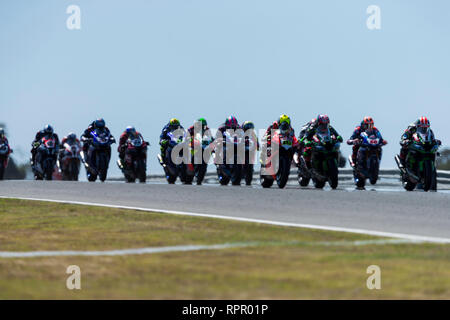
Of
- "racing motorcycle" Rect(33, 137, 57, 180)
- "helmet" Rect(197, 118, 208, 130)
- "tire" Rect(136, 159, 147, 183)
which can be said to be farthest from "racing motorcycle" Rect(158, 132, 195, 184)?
"racing motorcycle" Rect(33, 137, 57, 180)

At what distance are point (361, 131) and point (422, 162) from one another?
2.37 m

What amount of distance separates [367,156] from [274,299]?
1791 cm

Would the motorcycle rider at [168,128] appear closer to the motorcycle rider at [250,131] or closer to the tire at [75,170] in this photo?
the motorcycle rider at [250,131]

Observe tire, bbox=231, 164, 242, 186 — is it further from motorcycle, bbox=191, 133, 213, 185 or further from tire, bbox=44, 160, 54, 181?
tire, bbox=44, 160, 54, 181

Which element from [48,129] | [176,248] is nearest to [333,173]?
[48,129]

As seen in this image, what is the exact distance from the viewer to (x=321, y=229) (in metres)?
11.9

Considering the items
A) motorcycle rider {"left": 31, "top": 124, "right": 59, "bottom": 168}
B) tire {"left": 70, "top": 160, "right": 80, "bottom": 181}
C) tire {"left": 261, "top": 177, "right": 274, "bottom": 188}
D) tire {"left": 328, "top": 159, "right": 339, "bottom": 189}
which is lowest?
tire {"left": 70, "top": 160, "right": 80, "bottom": 181}

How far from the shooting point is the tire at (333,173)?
76.4 ft

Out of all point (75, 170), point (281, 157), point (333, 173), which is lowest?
point (75, 170)

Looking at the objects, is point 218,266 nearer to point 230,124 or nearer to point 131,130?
point 230,124

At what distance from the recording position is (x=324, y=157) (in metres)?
23.6

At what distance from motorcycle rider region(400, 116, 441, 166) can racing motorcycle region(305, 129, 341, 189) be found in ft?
5.21

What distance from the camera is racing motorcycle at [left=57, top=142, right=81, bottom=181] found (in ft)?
119
